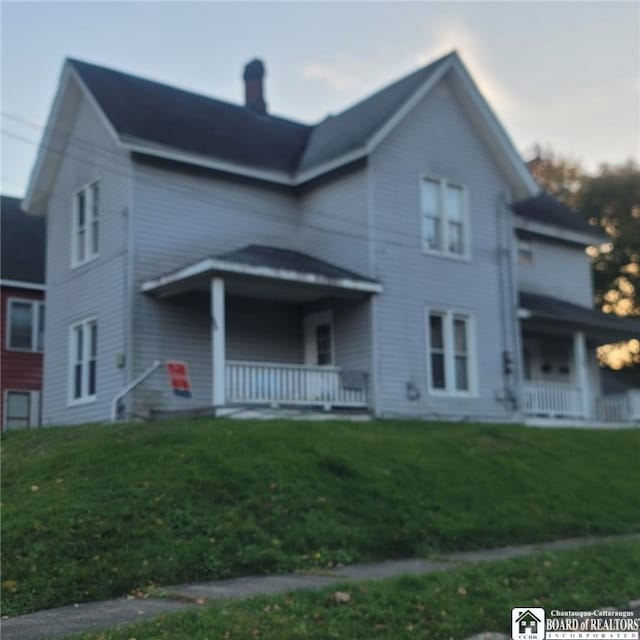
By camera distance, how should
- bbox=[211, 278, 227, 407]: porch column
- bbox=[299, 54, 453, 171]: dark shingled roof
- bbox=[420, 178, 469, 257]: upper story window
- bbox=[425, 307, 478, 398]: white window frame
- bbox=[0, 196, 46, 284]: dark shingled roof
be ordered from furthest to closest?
bbox=[0, 196, 46, 284]: dark shingled roof, bbox=[420, 178, 469, 257]: upper story window, bbox=[425, 307, 478, 398]: white window frame, bbox=[299, 54, 453, 171]: dark shingled roof, bbox=[211, 278, 227, 407]: porch column

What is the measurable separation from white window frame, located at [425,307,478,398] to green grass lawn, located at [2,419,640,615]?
141 inches

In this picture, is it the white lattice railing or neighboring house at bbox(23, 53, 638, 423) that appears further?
the white lattice railing

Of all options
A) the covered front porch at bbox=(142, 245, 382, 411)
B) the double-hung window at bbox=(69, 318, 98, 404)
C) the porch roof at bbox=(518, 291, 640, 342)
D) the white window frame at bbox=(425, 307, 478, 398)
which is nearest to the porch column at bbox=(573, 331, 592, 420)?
the porch roof at bbox=(518, 291, 640, 342)

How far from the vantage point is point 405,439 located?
15.1 metres

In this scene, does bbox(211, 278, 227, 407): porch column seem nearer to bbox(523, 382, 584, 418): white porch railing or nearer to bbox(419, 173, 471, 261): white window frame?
bbox(419, 173, 471, 261): white window frame

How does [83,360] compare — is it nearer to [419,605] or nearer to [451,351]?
[451,351]

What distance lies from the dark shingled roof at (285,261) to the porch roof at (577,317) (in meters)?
5.50

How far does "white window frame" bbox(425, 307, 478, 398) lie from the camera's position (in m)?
20.4

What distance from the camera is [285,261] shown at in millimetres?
19062

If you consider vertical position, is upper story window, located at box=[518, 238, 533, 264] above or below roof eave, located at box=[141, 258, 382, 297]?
above

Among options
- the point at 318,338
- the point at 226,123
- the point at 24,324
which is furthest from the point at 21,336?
the point at 318,338

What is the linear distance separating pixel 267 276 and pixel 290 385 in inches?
88.6

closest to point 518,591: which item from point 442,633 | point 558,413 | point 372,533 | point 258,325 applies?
point 442,633

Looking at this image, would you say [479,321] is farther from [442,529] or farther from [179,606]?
[179,606]
